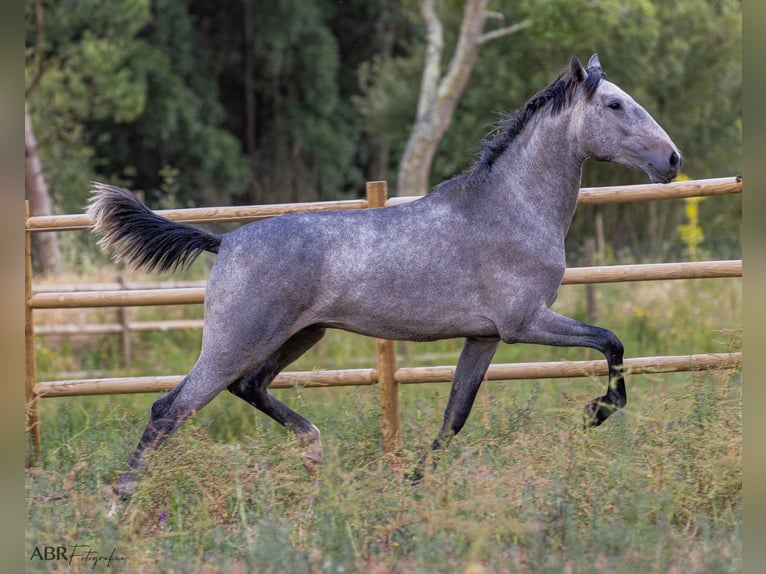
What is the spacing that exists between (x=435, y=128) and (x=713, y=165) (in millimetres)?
6426

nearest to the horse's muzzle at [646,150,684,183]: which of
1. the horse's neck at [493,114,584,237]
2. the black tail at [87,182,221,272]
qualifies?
the horse's neck at [493,114,584,237]

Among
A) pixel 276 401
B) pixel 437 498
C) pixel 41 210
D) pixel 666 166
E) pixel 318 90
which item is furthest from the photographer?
pixel 318 90

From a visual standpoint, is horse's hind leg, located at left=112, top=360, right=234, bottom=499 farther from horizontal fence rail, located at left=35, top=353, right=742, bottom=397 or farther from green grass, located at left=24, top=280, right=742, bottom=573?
horizontal fence rail, located at left=35, top=353, right=742, bottom=397

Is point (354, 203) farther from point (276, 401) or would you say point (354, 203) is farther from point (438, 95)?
point (438, 95)

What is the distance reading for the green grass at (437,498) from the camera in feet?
11.1

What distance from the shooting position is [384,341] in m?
5.52

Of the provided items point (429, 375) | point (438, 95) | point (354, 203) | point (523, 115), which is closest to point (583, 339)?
point (523, 115)

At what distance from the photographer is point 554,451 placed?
4.14 meters

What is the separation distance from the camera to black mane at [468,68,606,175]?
455 centimetres

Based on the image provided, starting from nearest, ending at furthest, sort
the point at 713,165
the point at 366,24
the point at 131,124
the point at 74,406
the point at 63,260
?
the point at 74,406, the point at 63,260, the point at 713,165, the point at 131,124, the point at 366,24

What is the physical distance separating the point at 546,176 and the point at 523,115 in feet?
1.10

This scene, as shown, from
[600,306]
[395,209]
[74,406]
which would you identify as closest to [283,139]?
[600,306]

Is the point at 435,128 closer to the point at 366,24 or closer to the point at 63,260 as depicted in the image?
the point at 63,260
